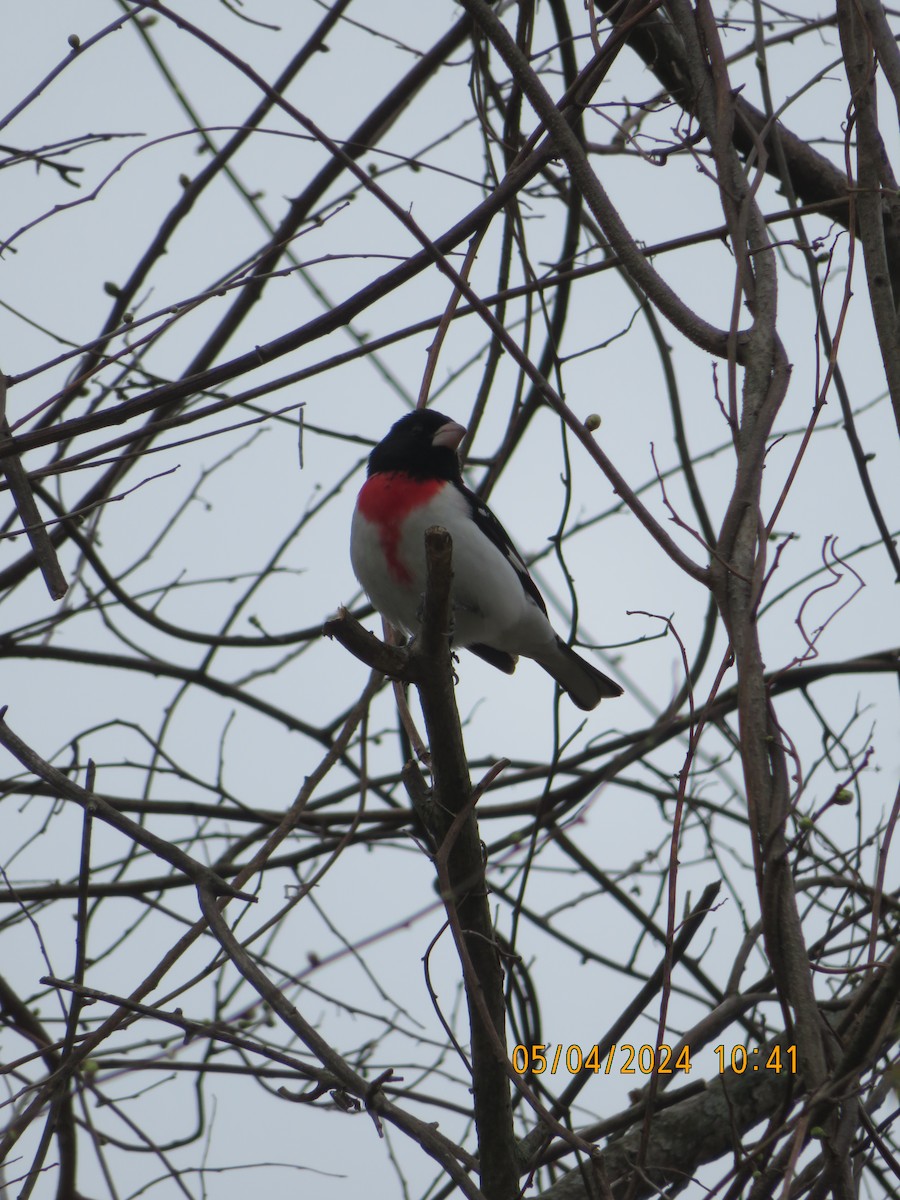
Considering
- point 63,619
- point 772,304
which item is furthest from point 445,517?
point 772,304

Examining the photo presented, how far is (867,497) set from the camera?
2.96m

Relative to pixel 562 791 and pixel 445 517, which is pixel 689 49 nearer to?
pixel 445 517

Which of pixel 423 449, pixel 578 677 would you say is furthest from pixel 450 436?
pixel 578 677

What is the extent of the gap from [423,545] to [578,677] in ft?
3.72

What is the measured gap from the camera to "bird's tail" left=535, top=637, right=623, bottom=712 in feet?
15.8

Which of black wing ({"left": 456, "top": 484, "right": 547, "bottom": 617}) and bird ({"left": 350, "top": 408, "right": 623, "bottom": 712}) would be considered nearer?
bird ({"left": 350, "top": 408, "right": 623, "bottom": 712})

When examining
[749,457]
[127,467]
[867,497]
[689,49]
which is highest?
[127,467]

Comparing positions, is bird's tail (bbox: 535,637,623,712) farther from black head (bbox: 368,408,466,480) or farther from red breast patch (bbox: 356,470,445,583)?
red breast patch (bbox: 356,470,445,583)

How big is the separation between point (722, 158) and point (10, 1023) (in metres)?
2.77

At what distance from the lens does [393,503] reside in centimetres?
416

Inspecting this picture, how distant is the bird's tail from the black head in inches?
32.2
